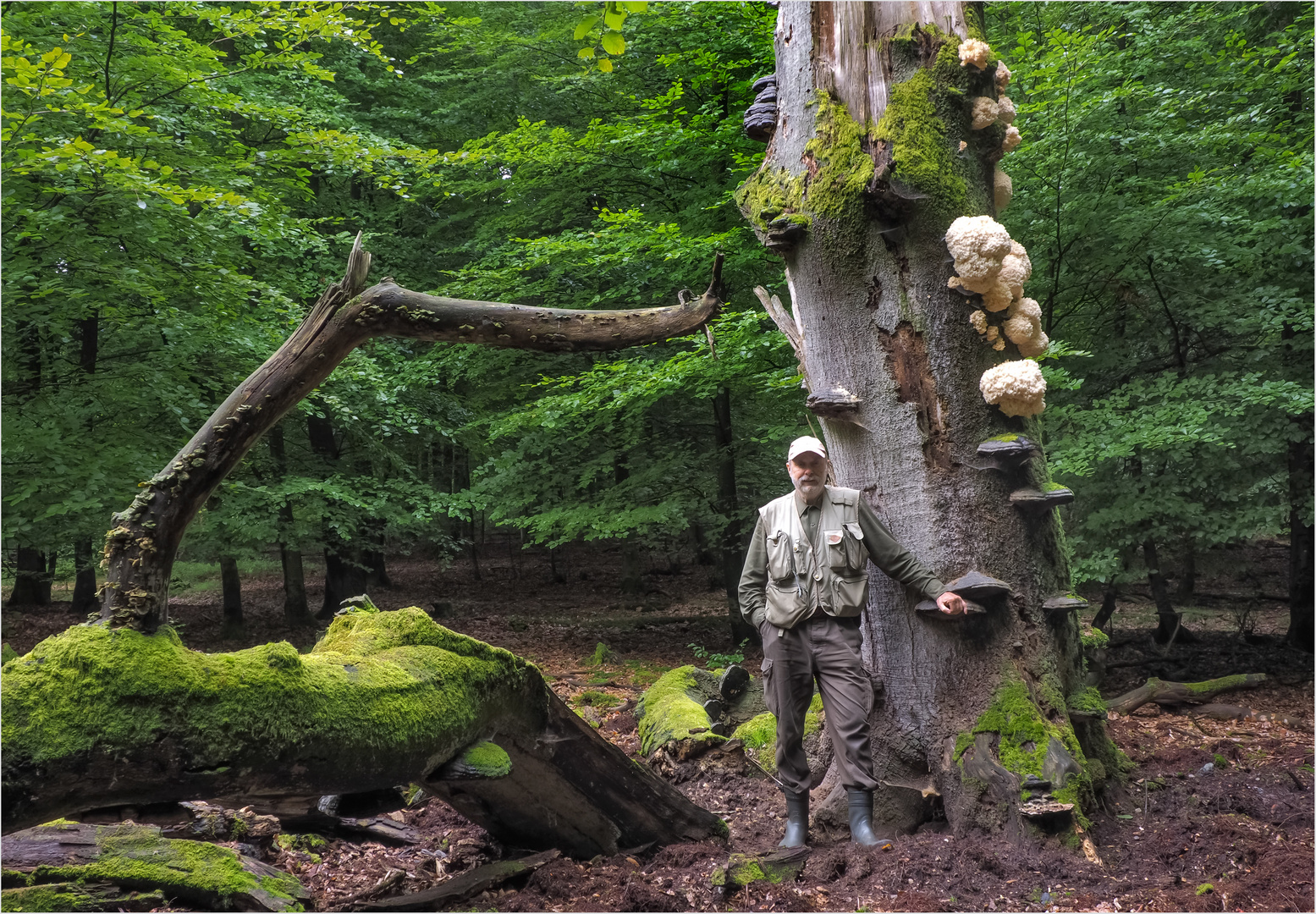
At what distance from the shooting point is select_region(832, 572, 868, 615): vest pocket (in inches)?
159

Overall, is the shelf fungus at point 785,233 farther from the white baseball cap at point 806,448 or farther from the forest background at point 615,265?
the forest background at point 615,265

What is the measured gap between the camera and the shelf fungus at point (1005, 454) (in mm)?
4090

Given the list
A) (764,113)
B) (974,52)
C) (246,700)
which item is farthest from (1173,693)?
(246,700)

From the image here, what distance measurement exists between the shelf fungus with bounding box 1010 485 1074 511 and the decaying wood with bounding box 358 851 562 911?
2.95 meters

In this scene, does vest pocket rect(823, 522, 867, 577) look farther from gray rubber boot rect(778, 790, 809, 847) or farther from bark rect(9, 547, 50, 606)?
bark rect(9, 547, 50, 606)

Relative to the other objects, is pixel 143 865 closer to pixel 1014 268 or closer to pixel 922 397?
pixel 922 397

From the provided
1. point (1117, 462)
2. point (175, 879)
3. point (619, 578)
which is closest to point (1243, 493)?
point (1117, 462)

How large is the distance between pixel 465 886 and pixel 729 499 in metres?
7.27

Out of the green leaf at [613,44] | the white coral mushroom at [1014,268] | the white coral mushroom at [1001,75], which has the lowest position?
the white coral mushroom at [1014,268]

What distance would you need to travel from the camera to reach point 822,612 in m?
4.09

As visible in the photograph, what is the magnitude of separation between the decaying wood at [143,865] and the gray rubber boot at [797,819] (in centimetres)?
233

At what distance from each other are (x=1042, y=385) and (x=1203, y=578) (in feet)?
42.6

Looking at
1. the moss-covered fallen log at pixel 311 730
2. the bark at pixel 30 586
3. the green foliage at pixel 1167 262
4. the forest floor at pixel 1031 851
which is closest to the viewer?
the moss-covered fallen log at pixel 311 730

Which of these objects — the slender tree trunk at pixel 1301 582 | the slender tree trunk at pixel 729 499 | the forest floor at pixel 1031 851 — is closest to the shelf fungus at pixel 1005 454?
the forest floor at pixel 1031 851
